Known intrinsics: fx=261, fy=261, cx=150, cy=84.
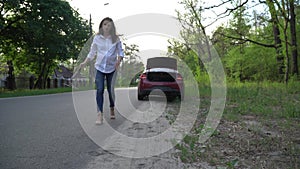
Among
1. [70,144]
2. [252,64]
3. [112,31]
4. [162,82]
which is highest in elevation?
[252,64]

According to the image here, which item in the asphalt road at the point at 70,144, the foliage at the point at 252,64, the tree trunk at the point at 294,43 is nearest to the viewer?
the asphalt road at the point at 70,144

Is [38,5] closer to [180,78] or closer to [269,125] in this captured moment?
[180,78]

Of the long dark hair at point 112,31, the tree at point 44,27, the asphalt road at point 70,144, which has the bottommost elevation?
the asphalt road at point 70,144

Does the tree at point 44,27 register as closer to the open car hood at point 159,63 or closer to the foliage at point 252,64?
the open car hood at point 159,63

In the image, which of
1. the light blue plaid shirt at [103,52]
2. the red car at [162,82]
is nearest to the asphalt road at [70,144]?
the light blue plaid shirt at [103,52]

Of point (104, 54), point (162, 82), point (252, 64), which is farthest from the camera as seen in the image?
point (252, 64)

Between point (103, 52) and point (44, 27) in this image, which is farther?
point (44, 27)

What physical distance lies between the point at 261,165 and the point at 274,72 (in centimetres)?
1853

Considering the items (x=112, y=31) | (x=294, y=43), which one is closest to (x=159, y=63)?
(x=112, y=31)

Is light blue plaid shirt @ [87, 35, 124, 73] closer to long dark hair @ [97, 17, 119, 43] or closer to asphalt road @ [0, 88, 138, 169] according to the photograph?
long dark hair @ [97, 17, 119, 43]

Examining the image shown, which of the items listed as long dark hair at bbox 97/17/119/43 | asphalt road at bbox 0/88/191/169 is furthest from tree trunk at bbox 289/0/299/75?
long dark hair at bbox 97/17/119/43

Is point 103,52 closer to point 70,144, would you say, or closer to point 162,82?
point 70,144

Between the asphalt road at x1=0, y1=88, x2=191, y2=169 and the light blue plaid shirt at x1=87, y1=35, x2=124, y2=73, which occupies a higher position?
the light blue plaid shirt at x1=87, y1=35, x2=124, y2=73

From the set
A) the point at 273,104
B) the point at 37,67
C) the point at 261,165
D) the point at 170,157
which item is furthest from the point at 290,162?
the point at 37,67
